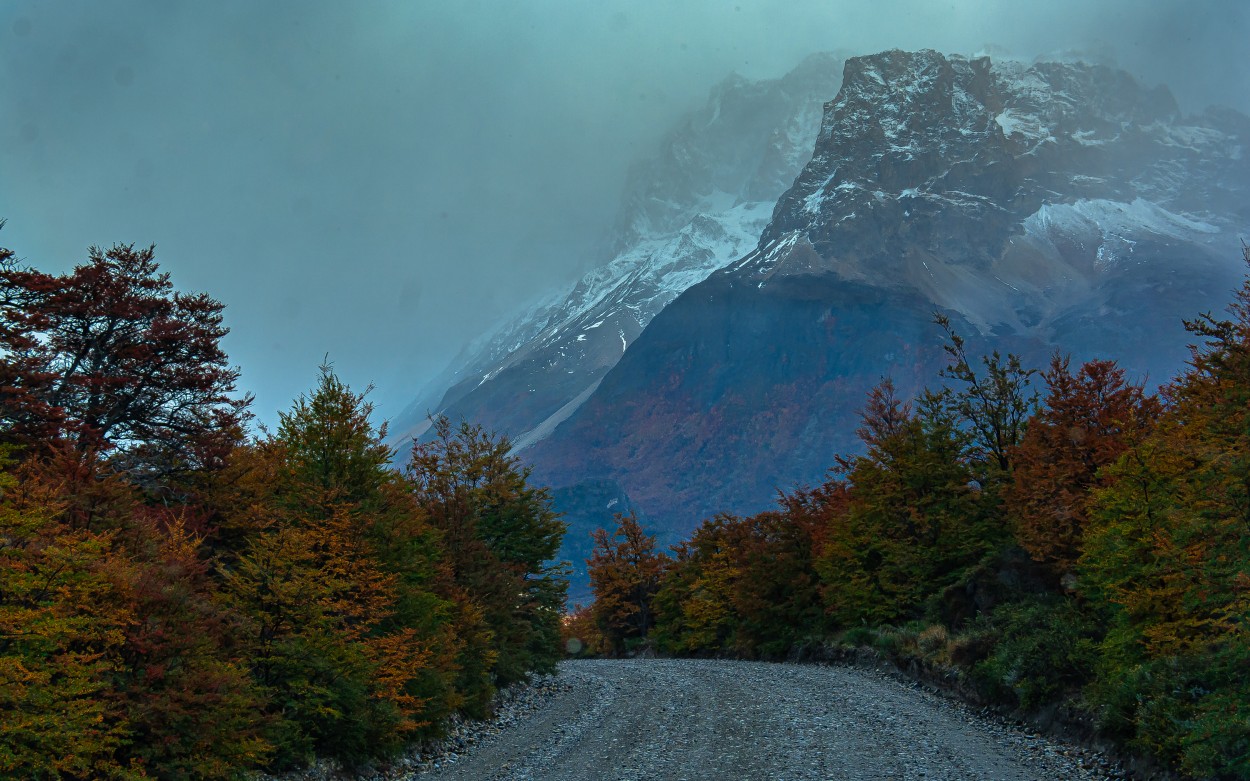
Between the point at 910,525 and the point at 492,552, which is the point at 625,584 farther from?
the point at 910,525

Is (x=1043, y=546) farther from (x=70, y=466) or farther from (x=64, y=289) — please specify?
(x=64, y=289)

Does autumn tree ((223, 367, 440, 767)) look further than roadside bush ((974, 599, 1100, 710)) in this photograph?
No

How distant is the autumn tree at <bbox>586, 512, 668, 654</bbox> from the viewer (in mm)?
66500

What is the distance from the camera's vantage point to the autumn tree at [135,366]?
→ 2286 centimetres

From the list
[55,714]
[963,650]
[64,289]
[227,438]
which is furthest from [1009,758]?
[64,289]

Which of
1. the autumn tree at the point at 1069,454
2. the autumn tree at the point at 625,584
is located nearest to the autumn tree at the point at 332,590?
the autumn tree at the point at 1069,454

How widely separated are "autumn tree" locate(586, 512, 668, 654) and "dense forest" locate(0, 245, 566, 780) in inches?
1256

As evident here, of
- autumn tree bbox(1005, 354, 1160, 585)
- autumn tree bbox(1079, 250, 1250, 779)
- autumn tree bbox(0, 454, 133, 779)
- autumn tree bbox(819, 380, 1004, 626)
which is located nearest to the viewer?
autumn tree bbox(0, 454, 133, 779)

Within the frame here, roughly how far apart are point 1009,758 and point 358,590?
48.9 ft

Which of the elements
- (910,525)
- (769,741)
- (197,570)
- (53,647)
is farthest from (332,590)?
(910,525)

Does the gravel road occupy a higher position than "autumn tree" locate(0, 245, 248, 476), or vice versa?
"autumn tree" locate(0, 245, 248, 476)

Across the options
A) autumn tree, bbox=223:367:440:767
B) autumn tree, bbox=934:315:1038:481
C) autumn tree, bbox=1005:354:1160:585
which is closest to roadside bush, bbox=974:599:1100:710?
autumn tree, bbox=1005:354:1160:585

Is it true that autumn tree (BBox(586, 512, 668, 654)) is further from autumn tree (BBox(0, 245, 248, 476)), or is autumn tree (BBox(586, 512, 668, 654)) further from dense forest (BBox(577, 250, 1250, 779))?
autumn tree (BBox(0, 245, 248, 476))

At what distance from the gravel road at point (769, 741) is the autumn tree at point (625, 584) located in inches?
1479
